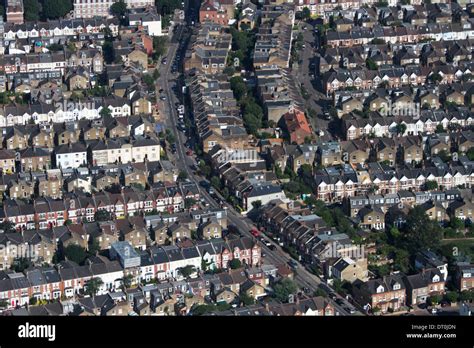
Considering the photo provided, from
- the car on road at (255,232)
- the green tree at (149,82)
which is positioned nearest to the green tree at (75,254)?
the car on road at (255,232)

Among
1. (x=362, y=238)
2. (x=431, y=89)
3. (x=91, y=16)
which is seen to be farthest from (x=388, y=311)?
(x=91, y=16)

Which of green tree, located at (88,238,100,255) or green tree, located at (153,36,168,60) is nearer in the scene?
green tree, located at (88,238,100,255)

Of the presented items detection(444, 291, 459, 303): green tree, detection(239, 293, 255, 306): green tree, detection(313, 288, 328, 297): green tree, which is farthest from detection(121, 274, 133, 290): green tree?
detection(444, 291, 459, 303): green tree

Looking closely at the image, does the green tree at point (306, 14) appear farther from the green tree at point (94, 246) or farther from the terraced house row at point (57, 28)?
the green tree at point (94, 246)

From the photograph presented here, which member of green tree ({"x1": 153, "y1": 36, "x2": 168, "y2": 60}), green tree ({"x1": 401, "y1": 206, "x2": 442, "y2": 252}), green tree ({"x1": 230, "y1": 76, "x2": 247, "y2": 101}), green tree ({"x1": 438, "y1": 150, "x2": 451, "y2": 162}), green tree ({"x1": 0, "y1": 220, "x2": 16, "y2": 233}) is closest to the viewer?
green tree ({"x1": 401, "y1": 206, "x2": 442, "y2": 252})

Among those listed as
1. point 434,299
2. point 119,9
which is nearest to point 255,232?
point 434,299

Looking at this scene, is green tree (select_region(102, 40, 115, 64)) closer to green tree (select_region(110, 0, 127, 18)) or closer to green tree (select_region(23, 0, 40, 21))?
green tree (select_region(110, 0, 127, 18))
